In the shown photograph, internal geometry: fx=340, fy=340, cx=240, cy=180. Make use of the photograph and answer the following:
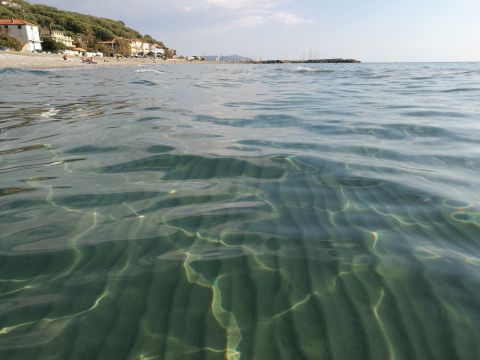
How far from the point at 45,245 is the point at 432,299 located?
2.60 m

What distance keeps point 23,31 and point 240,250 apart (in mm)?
85199

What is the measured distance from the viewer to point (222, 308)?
1.92 meters

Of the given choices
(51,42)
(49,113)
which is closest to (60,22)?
(51,42)

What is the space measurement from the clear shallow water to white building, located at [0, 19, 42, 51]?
7940cm

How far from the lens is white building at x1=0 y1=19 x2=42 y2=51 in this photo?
6850 centimetres

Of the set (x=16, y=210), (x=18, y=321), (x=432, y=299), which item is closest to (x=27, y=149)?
(x=16, y=210)

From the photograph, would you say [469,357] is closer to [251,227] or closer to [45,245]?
[251,227]

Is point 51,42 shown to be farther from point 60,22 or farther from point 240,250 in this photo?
point 240,250

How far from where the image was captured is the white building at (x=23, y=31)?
68500 millimetres

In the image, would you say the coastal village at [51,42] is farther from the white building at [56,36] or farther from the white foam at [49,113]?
the white foam at [49,113]

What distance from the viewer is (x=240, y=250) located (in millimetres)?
2434

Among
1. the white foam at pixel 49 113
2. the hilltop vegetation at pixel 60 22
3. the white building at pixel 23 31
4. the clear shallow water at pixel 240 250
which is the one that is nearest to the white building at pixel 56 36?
the hilltop vegetation at pixel 60 22

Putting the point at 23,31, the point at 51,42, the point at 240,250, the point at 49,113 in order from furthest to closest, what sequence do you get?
the point at 51,42 → the point at 23,31 → the point at 49,113 → the point at 240,250

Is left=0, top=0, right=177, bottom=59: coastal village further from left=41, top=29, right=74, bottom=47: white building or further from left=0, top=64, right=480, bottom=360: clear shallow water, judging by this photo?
left=0, top=64, right=480, bottom=360: clear shallow water
